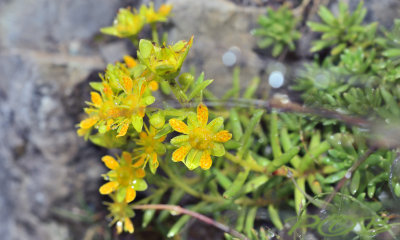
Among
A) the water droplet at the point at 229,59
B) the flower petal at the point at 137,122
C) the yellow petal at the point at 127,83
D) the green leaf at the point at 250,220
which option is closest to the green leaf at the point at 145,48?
the yellow petal at the point at 127,83

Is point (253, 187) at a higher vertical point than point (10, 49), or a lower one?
lower

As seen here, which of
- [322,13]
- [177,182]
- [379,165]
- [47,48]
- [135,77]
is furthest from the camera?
[47,48]

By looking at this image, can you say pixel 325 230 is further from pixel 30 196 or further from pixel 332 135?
→ pixel 30 196

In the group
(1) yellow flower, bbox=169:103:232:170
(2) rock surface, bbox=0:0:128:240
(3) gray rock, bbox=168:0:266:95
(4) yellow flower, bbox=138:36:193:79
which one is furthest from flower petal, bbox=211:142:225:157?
(2) rock surface, bbox=0:0:128:240

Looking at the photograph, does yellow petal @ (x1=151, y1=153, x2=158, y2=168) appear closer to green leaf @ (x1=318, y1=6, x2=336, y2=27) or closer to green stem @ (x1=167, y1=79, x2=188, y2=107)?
green stem @ (x1=167, y1=79, x2=188, y2=107)

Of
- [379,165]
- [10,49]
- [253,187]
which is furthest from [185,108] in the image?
[10,49]

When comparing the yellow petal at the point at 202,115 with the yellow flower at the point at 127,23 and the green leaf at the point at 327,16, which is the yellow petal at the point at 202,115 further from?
the green leaf at the point at 327,16

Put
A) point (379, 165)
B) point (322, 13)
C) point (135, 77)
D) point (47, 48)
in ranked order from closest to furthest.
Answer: point (135, 77), point (379, 165), point (322, 13), point (47, 48)
